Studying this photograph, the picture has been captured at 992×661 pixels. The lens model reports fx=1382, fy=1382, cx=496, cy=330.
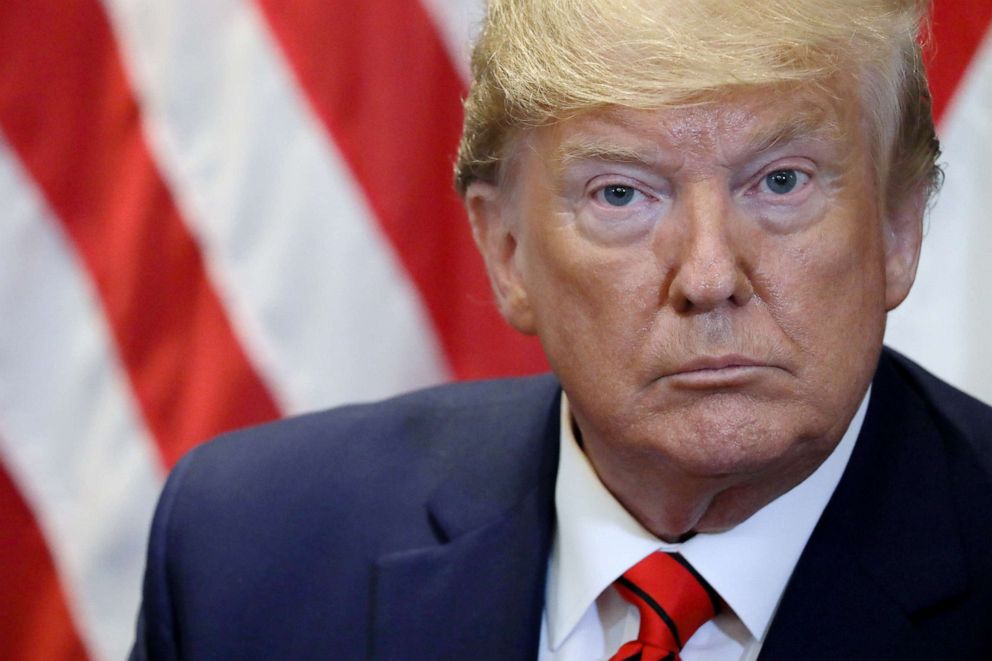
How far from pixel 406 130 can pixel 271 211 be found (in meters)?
0.23

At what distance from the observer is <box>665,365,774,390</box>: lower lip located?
1.22m

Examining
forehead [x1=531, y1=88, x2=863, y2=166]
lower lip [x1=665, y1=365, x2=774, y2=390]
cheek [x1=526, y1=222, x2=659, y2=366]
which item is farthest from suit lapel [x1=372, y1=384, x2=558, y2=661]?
forehead [x1=531, y1=88, x2=863, y2=166]

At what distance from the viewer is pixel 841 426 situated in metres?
1.29

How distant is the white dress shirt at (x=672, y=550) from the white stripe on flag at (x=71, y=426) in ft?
2.78

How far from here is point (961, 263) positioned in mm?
1933

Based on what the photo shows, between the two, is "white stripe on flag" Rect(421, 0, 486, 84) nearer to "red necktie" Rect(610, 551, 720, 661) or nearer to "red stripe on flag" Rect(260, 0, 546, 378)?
"red stripe on flag" Rect(260, 0, 546, 378)

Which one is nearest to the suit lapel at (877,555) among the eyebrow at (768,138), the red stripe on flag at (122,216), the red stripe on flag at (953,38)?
the eyebrow at (768,138)

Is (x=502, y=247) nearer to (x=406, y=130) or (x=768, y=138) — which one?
(x=768, y=138)

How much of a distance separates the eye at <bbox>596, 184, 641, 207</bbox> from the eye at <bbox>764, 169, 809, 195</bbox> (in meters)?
0.12

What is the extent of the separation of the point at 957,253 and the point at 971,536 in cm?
A: 68

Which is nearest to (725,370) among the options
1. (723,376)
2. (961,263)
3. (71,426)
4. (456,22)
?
(723,376)

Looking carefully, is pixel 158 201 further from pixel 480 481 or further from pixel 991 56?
pixel 991 56

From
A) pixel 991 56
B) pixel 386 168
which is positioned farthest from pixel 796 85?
pixel 386 168

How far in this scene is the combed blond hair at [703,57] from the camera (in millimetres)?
1207
